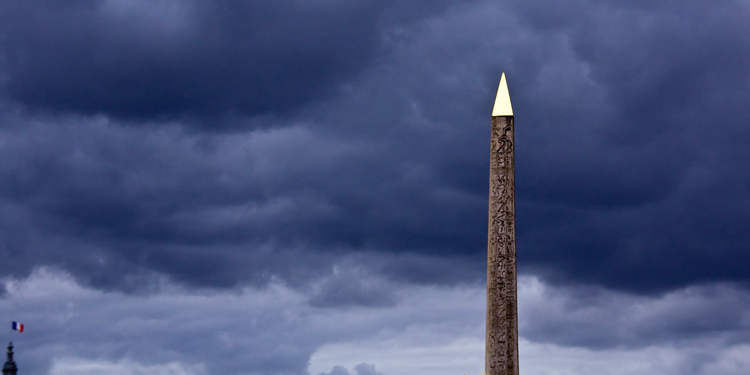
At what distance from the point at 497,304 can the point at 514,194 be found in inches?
141

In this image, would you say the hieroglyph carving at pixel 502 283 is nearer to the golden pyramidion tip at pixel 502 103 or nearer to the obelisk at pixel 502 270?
the obelisk at pixel 502 270

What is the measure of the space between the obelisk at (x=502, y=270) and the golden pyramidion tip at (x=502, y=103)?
1163 millimetres

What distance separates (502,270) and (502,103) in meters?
5.58

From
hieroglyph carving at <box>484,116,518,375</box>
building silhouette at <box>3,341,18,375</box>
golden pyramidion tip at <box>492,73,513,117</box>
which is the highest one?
golden pyramidion tip at <box>492,73,513,117</box>

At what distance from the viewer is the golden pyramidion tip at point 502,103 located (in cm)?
6075

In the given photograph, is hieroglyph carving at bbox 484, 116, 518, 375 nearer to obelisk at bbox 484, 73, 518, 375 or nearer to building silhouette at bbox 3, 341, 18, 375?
obelisk at bbox 484, 73, 518, 375

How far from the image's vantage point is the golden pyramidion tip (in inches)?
2392

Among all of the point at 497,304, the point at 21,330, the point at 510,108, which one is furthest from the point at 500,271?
the point at 21,330

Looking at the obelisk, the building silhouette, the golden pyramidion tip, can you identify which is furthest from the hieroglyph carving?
the building silhouette

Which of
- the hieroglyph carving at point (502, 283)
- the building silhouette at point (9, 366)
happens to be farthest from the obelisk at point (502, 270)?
the building silhouette at point (9, 366)

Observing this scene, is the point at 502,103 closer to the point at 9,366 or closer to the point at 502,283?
the point at 502,283

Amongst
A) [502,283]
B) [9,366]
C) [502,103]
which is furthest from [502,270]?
[9,366]

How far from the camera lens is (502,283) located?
5941 cm

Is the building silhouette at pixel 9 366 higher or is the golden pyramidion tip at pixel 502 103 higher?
the golden pyramidion tip at pixel 502 103
